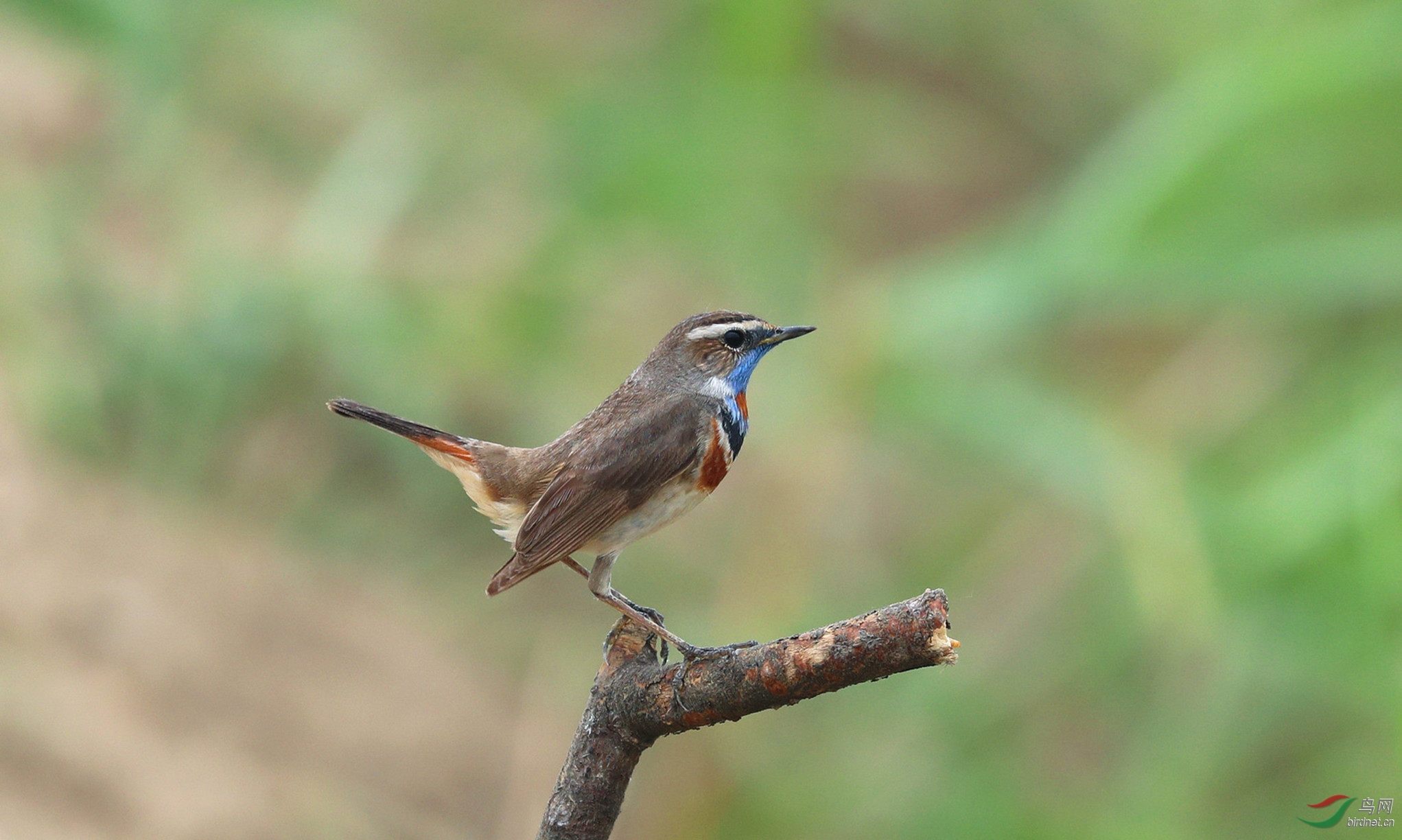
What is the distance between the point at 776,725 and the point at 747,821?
1.70 ft

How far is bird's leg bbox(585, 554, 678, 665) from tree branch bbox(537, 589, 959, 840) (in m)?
Result: 0.05

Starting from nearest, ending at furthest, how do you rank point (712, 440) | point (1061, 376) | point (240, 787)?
point (712, 440) → point (240, 787) → point (1061, 376)

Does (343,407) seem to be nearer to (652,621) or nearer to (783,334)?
(652,621)

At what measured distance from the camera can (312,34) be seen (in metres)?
7.97

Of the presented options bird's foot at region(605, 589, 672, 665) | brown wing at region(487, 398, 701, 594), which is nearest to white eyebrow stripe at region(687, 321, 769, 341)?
brown wing at region(487, 398, 701, 594)

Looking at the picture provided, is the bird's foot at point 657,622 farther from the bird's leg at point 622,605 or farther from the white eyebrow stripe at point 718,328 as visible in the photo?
the white eyebrow stripe at point 718,328

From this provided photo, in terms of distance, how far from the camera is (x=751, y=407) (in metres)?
6.00

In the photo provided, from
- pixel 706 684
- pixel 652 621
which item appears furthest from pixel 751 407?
pixel 706 684

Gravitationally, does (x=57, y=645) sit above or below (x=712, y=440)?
above

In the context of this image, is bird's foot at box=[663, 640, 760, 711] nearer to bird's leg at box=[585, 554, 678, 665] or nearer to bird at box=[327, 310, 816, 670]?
bird's leg at box=[585, 554, 678, 665]

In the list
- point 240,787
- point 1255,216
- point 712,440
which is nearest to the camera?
point 712,440

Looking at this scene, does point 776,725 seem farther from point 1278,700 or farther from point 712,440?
point 712,440

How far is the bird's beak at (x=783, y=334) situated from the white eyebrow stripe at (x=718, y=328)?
46 mm

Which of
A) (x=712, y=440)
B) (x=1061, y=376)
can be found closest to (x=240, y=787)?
(x=712, y=440)
